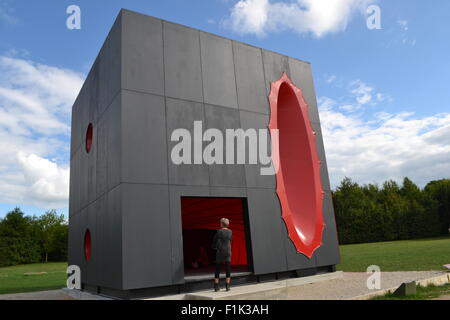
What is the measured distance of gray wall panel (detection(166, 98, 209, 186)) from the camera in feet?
24.1

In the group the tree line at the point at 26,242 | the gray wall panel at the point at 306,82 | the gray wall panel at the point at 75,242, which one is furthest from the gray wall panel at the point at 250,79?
the tree line at the point at 26,242

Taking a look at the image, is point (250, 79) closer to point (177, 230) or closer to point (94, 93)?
point (94, 93)

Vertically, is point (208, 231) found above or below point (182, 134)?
below

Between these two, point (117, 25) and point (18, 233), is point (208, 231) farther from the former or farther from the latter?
point (18, 233)

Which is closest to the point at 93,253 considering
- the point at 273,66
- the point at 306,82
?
the point at 273,66

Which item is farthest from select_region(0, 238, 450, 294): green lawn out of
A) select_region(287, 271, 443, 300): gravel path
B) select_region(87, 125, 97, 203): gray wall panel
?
select_region(87, 125, 97, 203): gray wall panel

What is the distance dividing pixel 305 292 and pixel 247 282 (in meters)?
1.33

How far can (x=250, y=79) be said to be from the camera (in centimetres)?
924

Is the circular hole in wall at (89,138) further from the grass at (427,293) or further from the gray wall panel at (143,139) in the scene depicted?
the grass at (427,293)

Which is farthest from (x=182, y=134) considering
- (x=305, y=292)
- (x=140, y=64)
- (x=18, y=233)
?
(x=18, y=233)

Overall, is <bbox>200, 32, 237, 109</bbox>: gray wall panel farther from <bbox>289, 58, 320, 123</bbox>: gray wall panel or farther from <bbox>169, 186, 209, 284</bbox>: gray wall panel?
<bbox>289, 58, 320, 123</bbox>: gray wall panel

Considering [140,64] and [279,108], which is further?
[279,108]

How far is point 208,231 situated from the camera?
49.4 ft

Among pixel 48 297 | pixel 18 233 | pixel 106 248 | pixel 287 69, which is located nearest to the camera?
pixel 106 248
